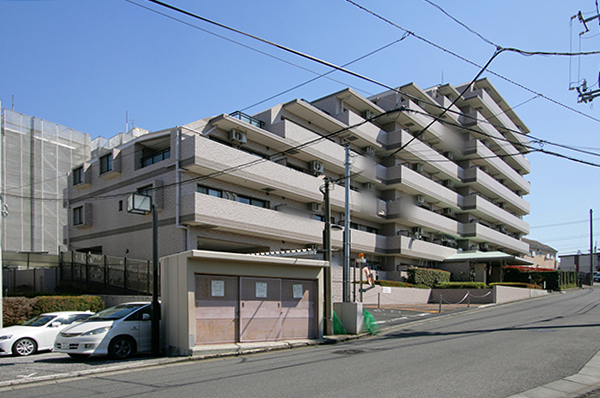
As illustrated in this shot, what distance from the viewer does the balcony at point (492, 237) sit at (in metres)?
49.7

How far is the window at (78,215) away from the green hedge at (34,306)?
13.5 meters

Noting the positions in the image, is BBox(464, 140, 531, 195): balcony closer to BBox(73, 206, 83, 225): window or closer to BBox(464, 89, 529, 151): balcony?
BBox(464, 89, 529, 151): balcony

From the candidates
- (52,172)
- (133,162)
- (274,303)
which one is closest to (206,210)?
(133,162)

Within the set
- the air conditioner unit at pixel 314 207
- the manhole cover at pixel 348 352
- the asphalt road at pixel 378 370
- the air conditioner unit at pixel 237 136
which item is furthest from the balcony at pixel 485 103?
the manhole cover at pixel 348 352

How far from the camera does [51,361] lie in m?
13.1

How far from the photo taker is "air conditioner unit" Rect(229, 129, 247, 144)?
93.0 feet

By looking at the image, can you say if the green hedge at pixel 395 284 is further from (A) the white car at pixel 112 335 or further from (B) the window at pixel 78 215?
(A) the white car at pixel 112 335

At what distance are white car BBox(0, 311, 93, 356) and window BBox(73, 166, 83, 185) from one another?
62.7 ft

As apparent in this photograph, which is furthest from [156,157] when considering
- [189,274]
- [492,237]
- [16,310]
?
[492,237]

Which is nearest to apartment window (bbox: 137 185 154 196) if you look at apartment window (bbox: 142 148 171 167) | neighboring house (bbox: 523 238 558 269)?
apartment window (bbox: 142 148 171 167)

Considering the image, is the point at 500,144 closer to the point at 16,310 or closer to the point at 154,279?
the point at 154,279

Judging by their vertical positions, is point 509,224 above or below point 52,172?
below

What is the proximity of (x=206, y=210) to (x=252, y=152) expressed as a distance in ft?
20.9

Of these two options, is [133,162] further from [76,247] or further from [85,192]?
[76,247]
